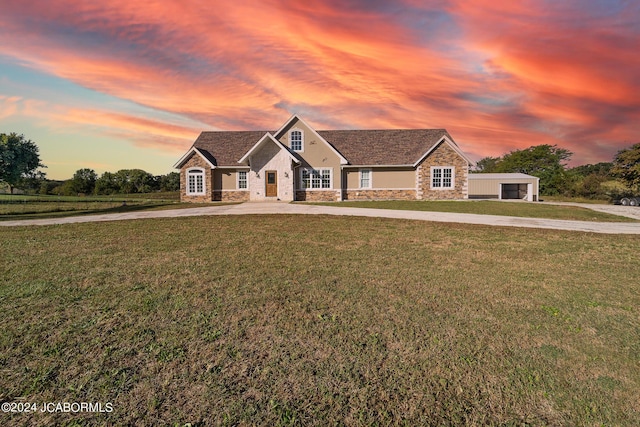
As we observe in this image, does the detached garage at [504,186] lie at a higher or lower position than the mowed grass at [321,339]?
higher

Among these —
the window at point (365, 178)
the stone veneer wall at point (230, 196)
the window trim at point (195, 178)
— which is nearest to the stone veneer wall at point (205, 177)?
the window trim at point (195, 178)

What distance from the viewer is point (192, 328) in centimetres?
424

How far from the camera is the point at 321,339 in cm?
397

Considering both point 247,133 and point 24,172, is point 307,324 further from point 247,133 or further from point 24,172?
point 24,172

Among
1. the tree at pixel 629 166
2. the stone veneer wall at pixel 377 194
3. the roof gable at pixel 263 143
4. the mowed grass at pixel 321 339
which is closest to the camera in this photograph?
the mowed grass at pixel 321 339

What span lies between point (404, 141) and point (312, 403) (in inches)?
1324

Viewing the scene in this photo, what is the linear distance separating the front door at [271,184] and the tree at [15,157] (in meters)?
41.1

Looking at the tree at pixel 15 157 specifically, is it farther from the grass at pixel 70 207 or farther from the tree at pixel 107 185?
the grass at pixel 70 207

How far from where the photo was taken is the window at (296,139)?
100ft

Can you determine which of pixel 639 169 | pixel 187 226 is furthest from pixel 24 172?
pixel 639 169

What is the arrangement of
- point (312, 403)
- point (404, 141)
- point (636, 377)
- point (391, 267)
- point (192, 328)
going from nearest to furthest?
point (312, 403) → point (636, 377) → point (192, 328) → point (391, 267) → point (404, 141)

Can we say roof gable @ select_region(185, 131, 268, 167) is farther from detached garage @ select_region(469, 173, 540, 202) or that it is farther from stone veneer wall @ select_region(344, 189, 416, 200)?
detached garage @ select_region(469, 173, 540, 202)

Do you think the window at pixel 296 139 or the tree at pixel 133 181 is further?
the tree at pixel 133 181

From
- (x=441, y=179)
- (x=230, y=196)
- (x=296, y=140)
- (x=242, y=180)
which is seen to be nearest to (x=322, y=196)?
(x=296, y=140)
